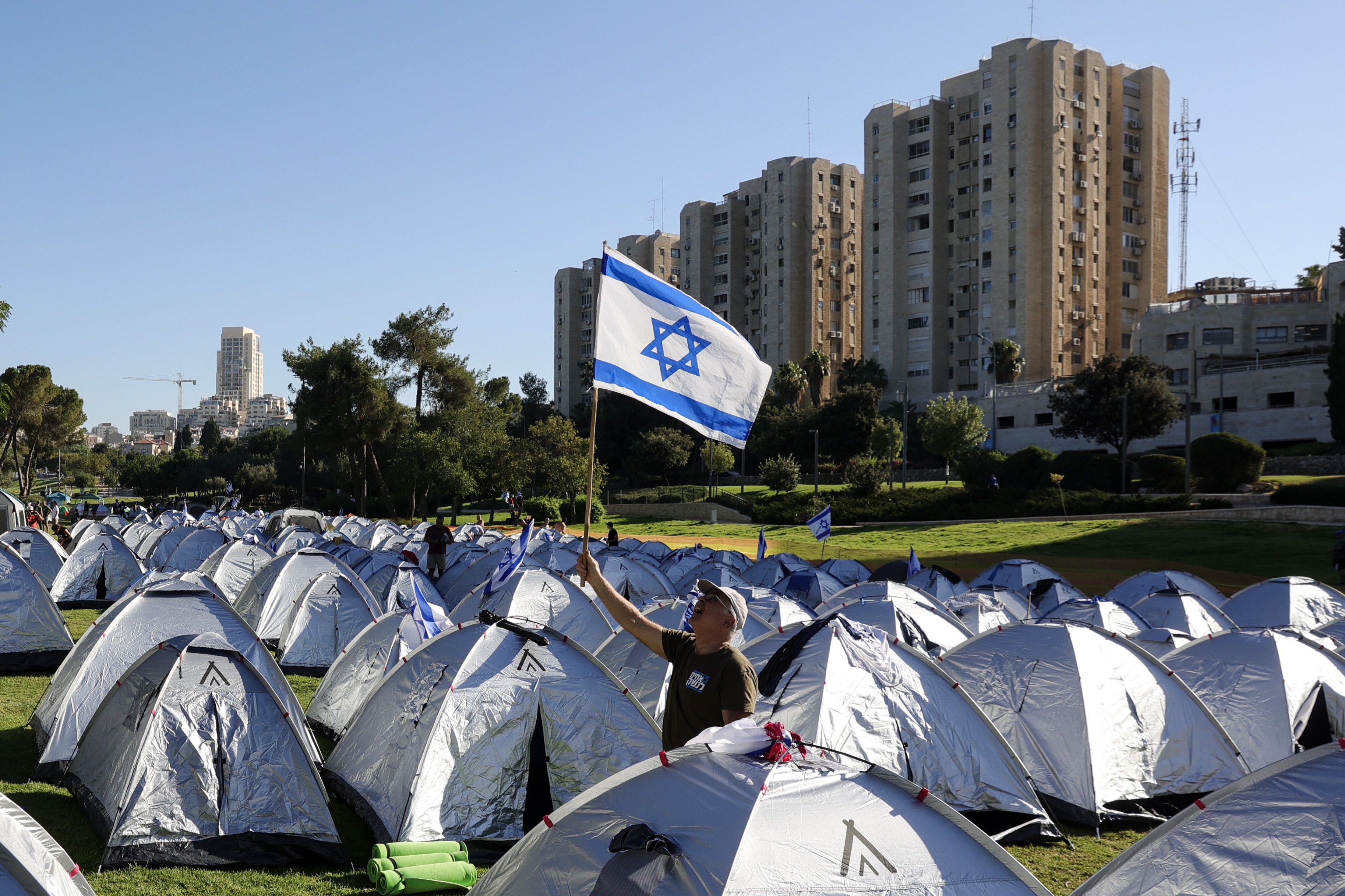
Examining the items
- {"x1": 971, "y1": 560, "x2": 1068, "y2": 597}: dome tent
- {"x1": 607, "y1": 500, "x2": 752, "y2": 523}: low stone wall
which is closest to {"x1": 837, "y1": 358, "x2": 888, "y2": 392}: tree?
{"x1": 607, "y1": 500, "x2": 752, "y2": 523}: low stone wall

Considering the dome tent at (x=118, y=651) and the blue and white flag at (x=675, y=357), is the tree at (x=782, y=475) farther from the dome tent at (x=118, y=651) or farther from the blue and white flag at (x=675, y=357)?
the blue and white flag at (x=675, y=357)

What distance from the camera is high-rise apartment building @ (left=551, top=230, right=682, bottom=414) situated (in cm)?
12662

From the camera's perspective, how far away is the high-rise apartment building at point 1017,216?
85.4 m

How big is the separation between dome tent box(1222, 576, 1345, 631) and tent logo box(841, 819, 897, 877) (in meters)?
13.1

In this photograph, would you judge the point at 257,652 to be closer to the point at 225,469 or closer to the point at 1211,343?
the point at 1211,343

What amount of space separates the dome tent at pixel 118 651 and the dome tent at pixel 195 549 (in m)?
13.7

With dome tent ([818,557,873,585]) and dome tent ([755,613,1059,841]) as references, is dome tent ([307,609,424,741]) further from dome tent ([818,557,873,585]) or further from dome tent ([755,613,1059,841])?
dome tent ([818,557,873,585])

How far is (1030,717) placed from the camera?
8914mm

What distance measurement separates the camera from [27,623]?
556 inches

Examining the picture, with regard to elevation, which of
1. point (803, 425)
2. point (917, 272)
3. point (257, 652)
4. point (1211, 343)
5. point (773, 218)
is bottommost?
point (257, 652)

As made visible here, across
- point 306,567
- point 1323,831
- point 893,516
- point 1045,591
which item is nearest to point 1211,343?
point 893,516

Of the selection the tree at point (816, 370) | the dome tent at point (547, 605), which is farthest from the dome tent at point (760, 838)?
the tree at point (816, 370)

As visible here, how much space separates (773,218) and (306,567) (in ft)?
314

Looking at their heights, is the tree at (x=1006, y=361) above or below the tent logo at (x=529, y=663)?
above
